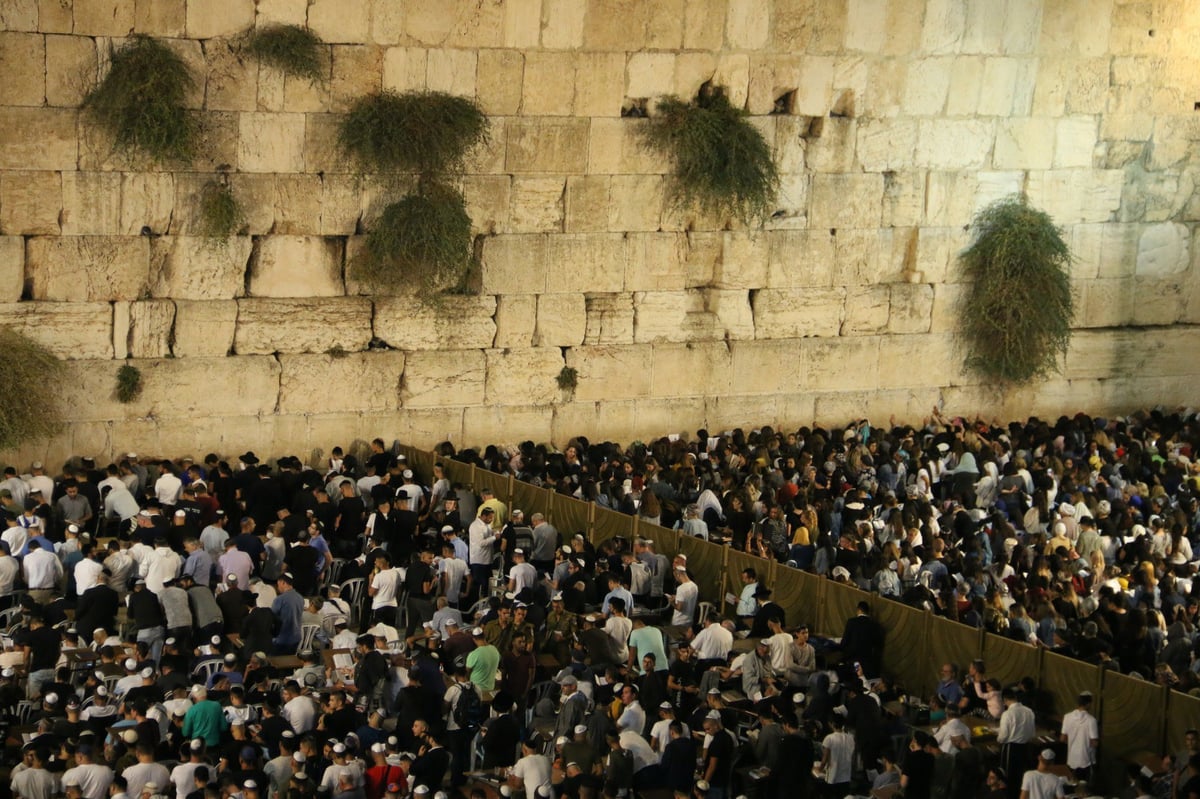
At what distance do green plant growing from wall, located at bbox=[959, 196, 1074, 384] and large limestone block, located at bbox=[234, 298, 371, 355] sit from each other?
28.2ft

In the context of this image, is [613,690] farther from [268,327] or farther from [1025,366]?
[1025,366]

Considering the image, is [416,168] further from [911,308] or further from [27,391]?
[911,308]

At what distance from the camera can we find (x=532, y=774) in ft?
40.5

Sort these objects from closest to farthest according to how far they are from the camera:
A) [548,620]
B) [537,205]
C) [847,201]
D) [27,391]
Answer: [548,620]
[27,391]
[537,205]
[847,201]

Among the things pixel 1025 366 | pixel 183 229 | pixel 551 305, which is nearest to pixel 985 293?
pixel 1025 366

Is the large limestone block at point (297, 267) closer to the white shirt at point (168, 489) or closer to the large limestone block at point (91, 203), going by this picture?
the large limestone block at point (91, 203)

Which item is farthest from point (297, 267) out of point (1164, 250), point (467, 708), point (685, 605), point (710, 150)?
point (1164, 250)

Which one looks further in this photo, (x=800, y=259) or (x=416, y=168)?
(x=800, y=259)

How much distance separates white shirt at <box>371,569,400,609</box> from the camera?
1570cm

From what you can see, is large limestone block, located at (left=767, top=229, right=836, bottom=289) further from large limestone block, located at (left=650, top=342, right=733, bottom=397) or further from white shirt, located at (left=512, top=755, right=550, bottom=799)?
white shirt, located at (left=512, top=755, right=550, bottom=799)

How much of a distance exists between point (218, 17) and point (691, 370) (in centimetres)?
739

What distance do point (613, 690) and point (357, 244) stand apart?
881 centimetres

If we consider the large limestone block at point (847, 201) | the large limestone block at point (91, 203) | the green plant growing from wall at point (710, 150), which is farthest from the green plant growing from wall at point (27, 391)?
the large limestone block at point (847, 201)

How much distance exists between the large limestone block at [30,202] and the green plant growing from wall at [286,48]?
263cm
